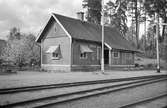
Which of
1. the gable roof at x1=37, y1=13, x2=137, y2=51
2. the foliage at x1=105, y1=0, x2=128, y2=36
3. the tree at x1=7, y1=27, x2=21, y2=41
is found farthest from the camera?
the foliage at x1=105, y1=0, x2=128, y2=36

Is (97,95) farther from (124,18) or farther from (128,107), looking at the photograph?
(124,18)

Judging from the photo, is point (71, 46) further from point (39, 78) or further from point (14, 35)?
point (14, 35)

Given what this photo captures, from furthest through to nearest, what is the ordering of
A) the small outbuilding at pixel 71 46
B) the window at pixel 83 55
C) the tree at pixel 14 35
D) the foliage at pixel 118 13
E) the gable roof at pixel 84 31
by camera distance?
the foliage at pixel 118 13, the tree at pixel 14 35, the window at pixel 83 55, the gable roof at pixel 84 31, the small outbuilding at pixel 71 46

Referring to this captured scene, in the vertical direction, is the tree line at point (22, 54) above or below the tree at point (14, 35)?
below

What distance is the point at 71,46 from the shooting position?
26078 mm

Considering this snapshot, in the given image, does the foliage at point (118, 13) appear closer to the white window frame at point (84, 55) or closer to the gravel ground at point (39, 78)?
the white window frame at point (84, 55)

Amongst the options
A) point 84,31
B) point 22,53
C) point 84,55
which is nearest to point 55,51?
point 84,55

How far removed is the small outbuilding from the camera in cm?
2648

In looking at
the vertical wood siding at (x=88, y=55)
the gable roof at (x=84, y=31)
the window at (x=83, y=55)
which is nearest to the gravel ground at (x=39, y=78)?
the vertical wood siding at (x=88, y=55)

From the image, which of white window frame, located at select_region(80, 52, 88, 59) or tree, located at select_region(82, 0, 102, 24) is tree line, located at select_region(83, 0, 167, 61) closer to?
tree, located at select_region(82, 0, 102, 24)

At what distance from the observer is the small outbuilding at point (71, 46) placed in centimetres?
2648

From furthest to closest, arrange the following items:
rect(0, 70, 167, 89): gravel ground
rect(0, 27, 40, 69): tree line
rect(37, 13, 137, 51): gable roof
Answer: rect(0, 27, 40, 69): tree line < rect(37, 13, 137, 51): gable roof < rect(0, 70, 167, 89): gravel ground

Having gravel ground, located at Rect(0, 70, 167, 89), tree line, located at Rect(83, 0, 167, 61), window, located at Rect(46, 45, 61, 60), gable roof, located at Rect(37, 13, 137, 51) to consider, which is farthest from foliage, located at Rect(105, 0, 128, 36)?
gravel ground, located at Rect(0, 70, 167, 89)

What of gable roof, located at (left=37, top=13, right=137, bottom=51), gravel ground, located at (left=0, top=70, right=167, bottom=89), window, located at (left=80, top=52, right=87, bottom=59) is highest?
gable roof, located at (left=37, top=13, right=137, bottom=51)
